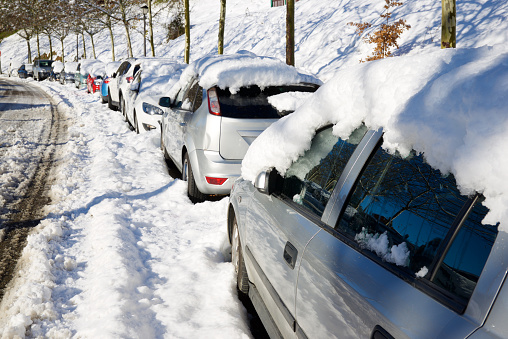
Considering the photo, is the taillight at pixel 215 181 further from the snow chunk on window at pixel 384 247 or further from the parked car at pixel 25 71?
the parked car at pixel 25 71

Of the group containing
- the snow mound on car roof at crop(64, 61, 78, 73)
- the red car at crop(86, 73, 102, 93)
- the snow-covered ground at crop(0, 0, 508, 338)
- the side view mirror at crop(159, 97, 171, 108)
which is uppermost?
the snow mound on car roof at crop(64, 61, 78, 73)

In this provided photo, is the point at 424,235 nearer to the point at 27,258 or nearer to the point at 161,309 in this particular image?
the point at 161,309

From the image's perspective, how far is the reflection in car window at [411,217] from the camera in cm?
142

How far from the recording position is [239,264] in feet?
12.0

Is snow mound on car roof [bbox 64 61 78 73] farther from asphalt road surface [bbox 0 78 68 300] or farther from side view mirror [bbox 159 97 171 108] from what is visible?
side view mirror [bbox 159 97 171 108]

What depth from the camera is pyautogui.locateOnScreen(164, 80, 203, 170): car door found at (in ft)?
20.0

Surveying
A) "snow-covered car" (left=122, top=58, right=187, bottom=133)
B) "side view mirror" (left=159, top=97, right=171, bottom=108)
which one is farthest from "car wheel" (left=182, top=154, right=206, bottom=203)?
"snow-covered car" (left=122, top=58, right=187, bottom=133)

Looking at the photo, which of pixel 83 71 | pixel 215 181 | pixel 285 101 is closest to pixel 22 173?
pixel 215 181

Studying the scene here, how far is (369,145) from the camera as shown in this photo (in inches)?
77.9

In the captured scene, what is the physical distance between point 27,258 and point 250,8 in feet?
134

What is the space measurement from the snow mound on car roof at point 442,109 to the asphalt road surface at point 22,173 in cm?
314

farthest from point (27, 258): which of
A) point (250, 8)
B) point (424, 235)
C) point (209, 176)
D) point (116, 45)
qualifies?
point (116, 45)

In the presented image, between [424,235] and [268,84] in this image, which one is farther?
[268,84]

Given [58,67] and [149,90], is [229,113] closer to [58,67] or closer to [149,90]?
[149,90]
